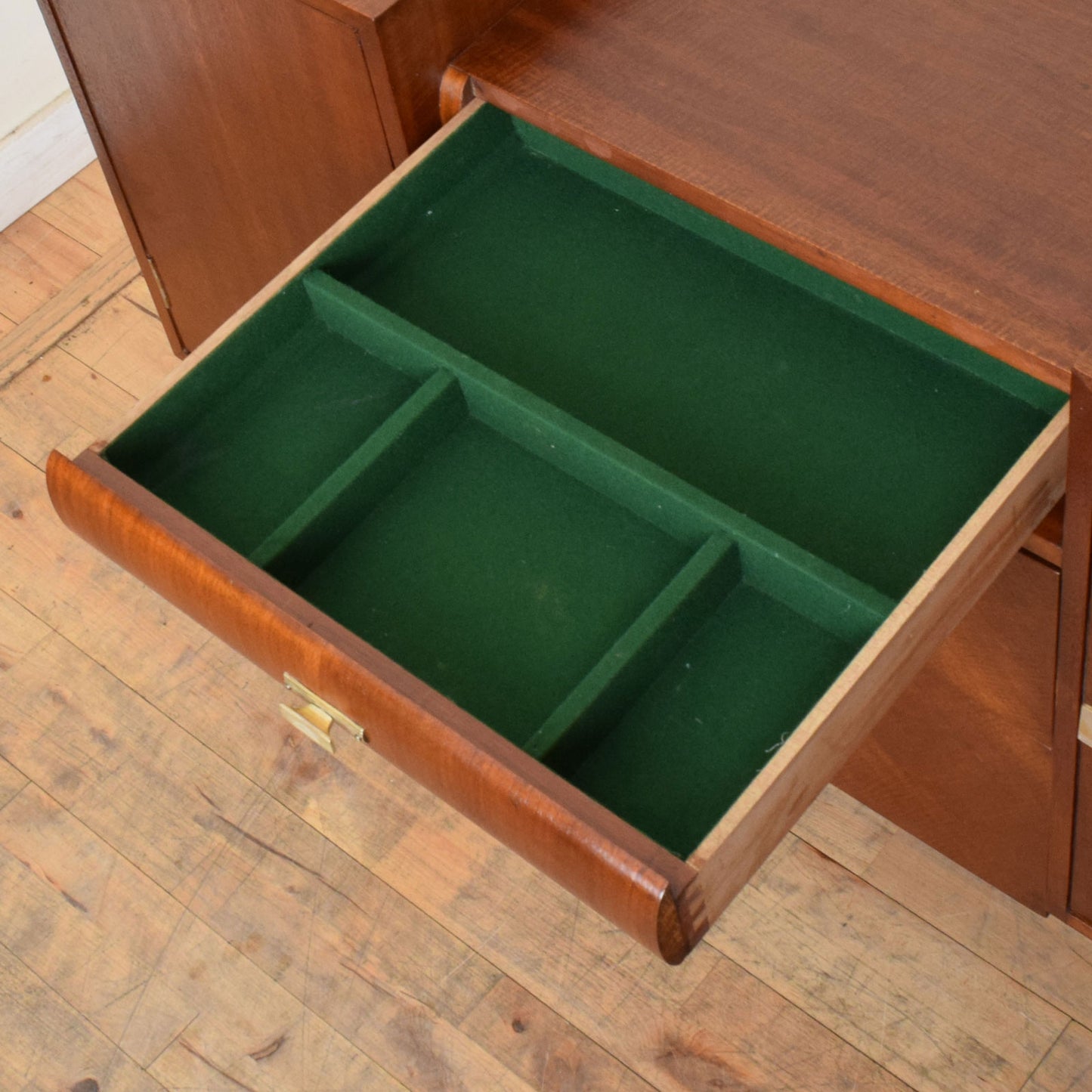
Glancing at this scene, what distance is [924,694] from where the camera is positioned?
1395 mm

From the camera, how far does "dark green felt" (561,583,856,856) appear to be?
1.03 metres

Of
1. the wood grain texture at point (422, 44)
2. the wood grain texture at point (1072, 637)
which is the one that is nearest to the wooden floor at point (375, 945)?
the wood grain texture at point (1072, 637)

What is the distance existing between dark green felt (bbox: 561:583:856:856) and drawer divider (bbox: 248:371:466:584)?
25 centimetres

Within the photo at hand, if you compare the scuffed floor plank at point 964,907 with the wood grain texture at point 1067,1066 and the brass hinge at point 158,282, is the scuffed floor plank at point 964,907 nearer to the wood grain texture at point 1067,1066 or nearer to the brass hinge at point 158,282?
the wood grain texture at point 1067,1066

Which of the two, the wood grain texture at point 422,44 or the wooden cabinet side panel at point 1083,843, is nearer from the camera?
the wood grain texture at point 422,44

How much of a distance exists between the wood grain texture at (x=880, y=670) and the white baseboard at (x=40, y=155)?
1.70 m

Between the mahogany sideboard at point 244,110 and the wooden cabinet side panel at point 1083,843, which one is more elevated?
the mahogany sideboard at point 244,110

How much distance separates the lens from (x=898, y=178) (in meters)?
1.15

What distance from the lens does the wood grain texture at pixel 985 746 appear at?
1.26 meters

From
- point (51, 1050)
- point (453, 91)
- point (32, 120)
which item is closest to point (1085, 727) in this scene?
point (453, 91)

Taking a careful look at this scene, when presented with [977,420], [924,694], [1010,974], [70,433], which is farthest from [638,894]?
[70,433]

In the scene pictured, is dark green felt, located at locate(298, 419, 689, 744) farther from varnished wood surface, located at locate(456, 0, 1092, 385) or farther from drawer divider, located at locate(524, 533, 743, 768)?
varnished wood surface, located at locate(456, 0, 1092, 385)

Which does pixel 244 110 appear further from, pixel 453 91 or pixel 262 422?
pixel 262 422

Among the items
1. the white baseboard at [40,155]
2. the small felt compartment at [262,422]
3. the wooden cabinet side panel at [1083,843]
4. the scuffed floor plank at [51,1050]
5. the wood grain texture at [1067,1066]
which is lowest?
the wood grain texture at [1067,1066]
